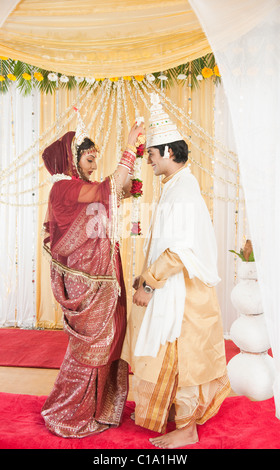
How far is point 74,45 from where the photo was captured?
229cm

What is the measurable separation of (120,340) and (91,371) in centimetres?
22

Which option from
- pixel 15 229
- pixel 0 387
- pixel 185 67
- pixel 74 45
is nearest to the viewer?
pixel 74 45

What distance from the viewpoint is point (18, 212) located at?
15.0 ft

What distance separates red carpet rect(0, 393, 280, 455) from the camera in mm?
1941

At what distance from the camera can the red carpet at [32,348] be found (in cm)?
331

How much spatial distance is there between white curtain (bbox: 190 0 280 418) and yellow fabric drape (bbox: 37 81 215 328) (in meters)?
2.12

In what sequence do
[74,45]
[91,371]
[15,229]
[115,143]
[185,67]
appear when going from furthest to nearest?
[15,229], [115,143], [185,67], [74,45], [91,371]

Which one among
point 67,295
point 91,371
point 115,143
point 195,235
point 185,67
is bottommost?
point 91,371

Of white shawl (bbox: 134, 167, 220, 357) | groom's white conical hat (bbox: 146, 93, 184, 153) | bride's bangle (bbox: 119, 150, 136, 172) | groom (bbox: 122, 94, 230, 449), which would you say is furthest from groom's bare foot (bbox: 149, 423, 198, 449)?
groom's white conical hat (bbox: 146, 93, 184, 153)

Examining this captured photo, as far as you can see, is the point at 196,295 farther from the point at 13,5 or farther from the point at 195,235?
the point at 13,5

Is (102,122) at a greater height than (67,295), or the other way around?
(102,122)

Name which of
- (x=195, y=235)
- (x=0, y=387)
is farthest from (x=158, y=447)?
(x=0, y=387)

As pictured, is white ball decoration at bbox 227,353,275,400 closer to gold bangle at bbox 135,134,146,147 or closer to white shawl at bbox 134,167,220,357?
white shawl at bbox 134,167,220,357

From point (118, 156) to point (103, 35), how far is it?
6.15 feet
